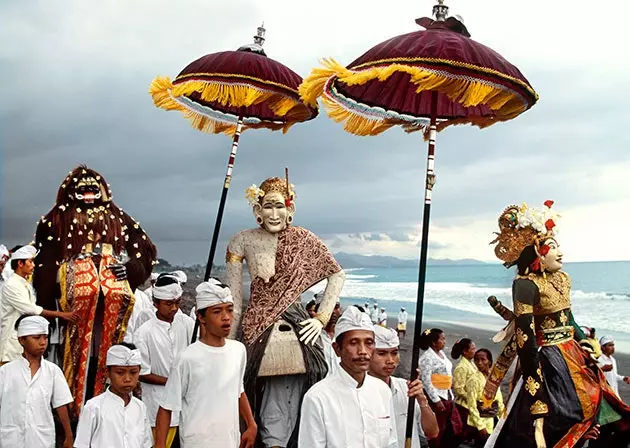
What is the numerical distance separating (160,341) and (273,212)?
51.5 inches

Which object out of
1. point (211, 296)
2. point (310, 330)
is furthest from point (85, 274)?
point (211, 296)

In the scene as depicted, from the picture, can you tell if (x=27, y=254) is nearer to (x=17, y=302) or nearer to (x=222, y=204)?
(x=17, y=302)

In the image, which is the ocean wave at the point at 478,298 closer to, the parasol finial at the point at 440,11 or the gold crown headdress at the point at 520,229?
the gold crown headdress at the point at 520,229

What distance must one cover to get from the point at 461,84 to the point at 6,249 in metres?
6.36

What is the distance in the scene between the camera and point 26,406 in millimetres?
5355

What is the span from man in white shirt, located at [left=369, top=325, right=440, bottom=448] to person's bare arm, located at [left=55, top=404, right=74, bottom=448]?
2254 millimetres

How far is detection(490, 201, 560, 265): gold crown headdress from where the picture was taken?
19.4 feet

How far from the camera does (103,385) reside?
633cm

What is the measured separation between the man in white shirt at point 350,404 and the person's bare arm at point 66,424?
2493mm

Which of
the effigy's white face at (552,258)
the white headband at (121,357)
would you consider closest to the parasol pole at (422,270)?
the effigy's white face at (552,258)

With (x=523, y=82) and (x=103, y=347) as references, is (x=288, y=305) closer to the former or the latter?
(x=103, y=347)

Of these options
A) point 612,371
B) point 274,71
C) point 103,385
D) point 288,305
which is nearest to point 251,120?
point 274,71

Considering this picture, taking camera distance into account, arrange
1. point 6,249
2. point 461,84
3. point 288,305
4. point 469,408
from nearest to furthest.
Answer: point 461,84 < point 288,305 < point 469,408 < point 6,249

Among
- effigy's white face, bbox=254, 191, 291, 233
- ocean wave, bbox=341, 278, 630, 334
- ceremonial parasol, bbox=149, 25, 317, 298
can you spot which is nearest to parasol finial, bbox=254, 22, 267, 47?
ceremonial parasol, bbox=149, 25, 317, 298
